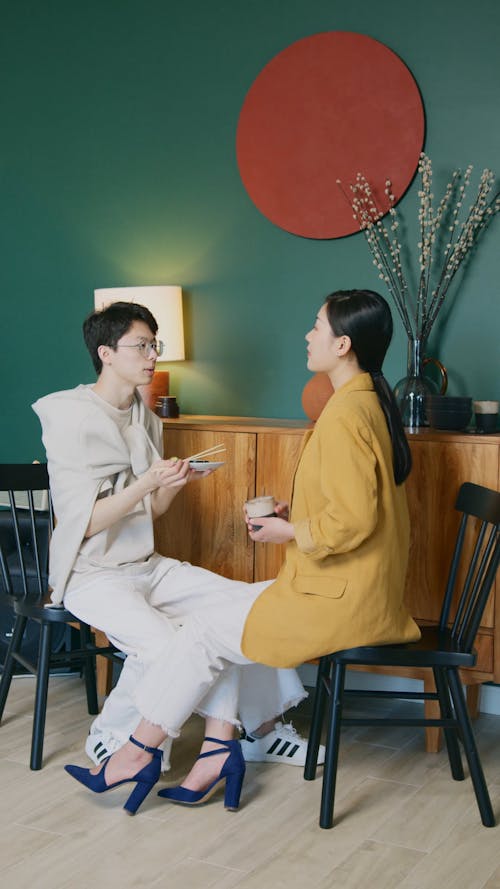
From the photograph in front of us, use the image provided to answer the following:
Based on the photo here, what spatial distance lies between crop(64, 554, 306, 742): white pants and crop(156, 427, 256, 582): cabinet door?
334 mm

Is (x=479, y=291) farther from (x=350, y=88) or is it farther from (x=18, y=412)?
(x=18, y=412)

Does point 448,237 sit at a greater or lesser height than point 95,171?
lesser

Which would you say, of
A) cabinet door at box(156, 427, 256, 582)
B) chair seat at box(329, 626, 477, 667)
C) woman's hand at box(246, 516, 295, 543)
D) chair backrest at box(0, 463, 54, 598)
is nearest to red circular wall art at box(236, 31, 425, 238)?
cabinet door at box(156, 427, 256, 582)

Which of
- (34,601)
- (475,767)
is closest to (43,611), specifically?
(34,601)

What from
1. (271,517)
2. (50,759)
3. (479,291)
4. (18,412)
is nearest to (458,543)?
(271,517)

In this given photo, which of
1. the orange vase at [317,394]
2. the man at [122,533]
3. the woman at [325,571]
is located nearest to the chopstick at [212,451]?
the man at [122,533]

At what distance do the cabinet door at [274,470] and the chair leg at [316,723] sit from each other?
1.73ft

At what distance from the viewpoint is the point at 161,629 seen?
8.54 ft

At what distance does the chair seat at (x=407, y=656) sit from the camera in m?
2.41

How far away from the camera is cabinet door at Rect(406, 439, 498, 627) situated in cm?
289

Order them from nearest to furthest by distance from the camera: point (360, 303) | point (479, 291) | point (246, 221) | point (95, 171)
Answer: point (360, 303)
point (479, 291)
point (246, 221)
point (95, 171)

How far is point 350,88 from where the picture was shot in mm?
3424

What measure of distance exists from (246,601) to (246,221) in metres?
1.63

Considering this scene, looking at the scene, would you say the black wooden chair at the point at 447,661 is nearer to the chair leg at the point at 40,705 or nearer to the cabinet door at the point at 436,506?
the cabinet door at the point at 436,506
